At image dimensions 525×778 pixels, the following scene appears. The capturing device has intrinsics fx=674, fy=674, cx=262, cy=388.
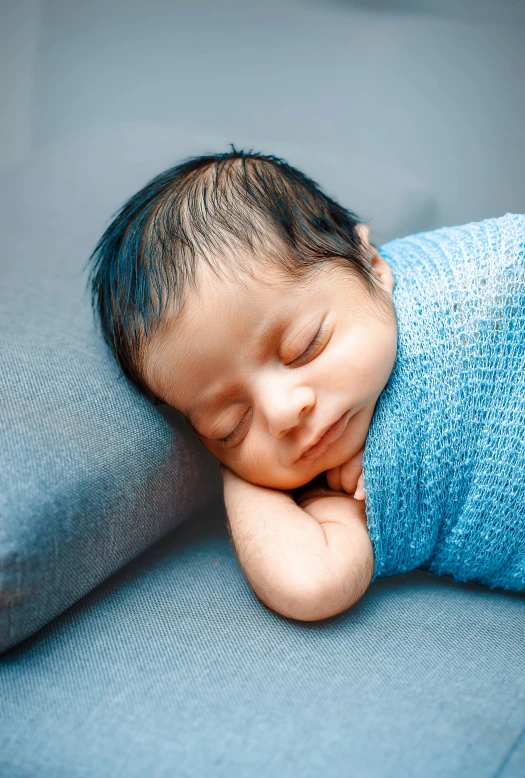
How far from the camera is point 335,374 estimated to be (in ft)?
2.79

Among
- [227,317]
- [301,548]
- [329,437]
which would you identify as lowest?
[301,548]

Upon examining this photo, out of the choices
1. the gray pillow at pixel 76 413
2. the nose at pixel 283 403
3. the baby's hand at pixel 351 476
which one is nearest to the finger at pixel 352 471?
the baby's hand at pixel 351 476

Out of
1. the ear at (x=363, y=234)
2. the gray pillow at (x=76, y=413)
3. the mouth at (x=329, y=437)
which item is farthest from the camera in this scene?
the ear at (x=363, y=234)

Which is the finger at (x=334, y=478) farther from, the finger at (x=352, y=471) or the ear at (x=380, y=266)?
the ear at (x=380, y=266)

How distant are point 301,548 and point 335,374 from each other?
22cm

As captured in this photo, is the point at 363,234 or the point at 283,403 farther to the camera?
the point at 363,234

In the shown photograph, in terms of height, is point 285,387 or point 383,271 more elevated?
point 383,271

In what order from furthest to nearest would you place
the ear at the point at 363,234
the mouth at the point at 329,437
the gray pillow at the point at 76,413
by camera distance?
1. the ear at the point at 363,234
2. the mouth at the point at 329,437
3. the gray pillow at the point at 76,413

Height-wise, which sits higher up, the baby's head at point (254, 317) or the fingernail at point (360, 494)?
the baby's head at point (254, 317)

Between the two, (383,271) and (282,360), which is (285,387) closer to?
(282,360)

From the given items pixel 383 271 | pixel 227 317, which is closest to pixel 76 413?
pixel 227 317

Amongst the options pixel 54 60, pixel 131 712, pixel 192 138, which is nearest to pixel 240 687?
pixel 131 712

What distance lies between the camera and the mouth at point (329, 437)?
87cm

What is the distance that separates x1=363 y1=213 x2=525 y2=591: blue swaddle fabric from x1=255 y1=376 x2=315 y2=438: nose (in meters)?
0.12
